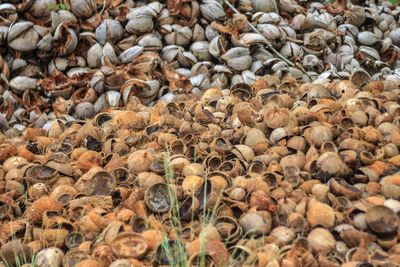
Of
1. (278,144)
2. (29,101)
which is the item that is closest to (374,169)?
(278,144)

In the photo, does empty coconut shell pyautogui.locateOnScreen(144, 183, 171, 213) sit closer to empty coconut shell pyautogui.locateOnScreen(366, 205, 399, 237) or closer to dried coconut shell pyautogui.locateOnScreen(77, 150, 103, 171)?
dried coconut shell pyautogui.locateOnScreen(77, 150, 103, 171)

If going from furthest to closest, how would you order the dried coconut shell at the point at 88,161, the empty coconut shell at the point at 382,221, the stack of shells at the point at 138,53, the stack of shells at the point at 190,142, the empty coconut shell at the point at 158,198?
1. the stack of shells at the point at 138,53
2. the dried coconut shell at the point at 88,161
3. the empty coconut shell at the point at 158,198
4. the stack of shells at the point at 190,142
5. the empty coconut shell at the point at 382,221

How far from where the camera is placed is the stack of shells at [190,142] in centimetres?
170

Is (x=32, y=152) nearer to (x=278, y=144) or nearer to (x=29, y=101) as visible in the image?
(x=29, y=101)

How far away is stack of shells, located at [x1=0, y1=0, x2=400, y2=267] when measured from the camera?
1704 millimetres

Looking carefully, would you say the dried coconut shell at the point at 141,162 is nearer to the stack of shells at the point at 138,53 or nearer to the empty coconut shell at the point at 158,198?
the empty coconut shell at the point at 158,198

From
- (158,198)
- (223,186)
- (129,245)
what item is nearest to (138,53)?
(158,198)

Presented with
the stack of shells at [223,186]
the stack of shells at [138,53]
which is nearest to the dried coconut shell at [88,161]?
the stack of shells at [223,186]

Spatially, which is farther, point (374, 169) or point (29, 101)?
point (29, 101)

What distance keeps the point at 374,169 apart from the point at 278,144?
54 centimetres

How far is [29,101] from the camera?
4008mm

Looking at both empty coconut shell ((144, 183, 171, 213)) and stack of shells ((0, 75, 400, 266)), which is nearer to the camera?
stack of shells ((0, 75, 400, 266))

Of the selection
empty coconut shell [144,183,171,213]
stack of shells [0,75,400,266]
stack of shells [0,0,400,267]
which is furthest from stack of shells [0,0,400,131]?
empty coconut shell [144,183,171,213]

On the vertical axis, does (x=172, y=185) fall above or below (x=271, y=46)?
above
